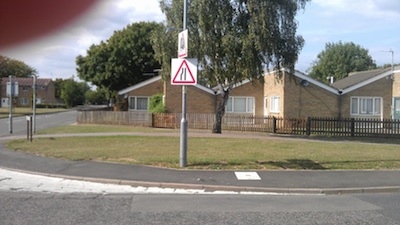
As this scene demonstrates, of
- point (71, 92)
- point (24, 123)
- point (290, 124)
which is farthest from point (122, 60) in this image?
point (71, 92)

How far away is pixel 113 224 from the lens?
5.55 m

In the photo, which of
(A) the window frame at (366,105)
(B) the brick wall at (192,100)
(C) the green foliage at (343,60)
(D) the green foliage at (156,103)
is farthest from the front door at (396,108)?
(C) the green foliage at (343,60)

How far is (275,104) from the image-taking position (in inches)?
1110

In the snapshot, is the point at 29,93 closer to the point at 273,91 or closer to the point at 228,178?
the point at 273,91

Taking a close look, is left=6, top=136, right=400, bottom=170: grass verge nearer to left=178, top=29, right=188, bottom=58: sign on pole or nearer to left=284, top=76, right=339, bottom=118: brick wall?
left=178, top=29, right=188, bottom=58: sign on pole

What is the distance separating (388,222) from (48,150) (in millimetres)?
11926

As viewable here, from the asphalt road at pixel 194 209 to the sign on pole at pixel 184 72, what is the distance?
3883 mm

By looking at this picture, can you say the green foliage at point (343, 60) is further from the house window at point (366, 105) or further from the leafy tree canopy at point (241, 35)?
the leafy tree canopy at point (241, 35)

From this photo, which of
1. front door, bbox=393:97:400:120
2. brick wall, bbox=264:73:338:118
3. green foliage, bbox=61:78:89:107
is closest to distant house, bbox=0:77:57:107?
green foliage, bbox=61:78:89:107

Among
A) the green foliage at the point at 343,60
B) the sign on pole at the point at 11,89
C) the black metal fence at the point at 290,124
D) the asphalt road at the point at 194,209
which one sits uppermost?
the green foliage at the point at 343,60

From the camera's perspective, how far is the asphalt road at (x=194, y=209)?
5.84 metres

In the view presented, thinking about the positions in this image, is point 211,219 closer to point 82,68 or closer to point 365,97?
point 365,97

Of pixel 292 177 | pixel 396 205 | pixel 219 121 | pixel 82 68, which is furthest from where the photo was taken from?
pixel 82 68

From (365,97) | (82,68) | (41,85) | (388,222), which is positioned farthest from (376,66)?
(41,85)
